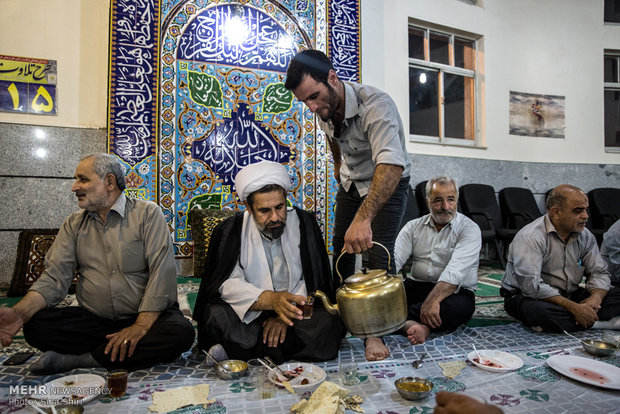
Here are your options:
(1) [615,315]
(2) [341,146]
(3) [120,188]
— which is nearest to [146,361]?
(3) [120,188]

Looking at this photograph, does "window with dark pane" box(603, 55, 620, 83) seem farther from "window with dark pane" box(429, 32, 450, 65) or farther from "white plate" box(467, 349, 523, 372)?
"white plate" box(467, 349, 523, 372)

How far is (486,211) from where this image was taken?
5.77m

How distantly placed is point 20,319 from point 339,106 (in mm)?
1921

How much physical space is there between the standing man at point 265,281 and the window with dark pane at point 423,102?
446cm

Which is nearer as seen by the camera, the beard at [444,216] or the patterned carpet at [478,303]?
the patterned carpet at [478,303]

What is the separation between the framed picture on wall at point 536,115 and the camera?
6.61 m

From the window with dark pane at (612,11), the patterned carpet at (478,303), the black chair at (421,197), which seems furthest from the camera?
the window with dark pane at (612,11)

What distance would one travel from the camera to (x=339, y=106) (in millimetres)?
2328

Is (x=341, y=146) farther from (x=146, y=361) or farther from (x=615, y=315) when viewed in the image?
(x=615, y=315)

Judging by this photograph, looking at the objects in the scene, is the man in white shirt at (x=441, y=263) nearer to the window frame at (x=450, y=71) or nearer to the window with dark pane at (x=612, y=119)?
the window frame at (x=450, y=71)

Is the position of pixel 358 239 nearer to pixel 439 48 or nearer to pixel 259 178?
pixel 259 178

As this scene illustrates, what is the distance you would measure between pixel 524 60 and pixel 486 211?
2788 millimetres

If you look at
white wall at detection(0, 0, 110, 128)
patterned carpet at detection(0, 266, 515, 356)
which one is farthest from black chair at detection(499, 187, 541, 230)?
white wall at detection(0, 0, 110, 128)

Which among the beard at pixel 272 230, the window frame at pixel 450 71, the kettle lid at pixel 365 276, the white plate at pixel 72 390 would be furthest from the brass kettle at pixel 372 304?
the window frame at pixel 450 71
